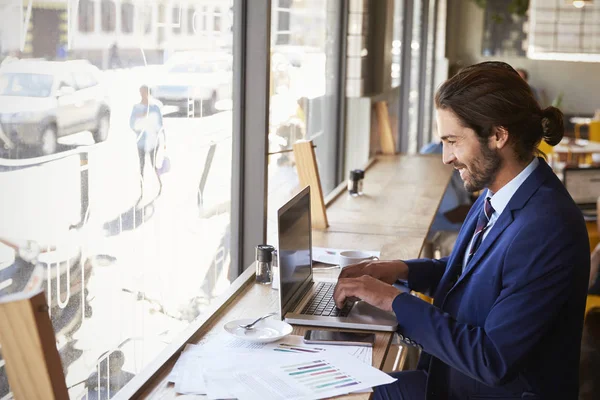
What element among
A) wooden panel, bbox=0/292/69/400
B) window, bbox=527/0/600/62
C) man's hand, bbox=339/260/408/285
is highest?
window, bbox=527/0/600/62

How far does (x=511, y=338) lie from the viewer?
175 centimetres

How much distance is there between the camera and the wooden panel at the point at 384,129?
5520mm

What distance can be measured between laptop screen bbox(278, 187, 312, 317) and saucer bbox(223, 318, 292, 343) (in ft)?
0.27

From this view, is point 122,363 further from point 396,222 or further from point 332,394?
point 396,222

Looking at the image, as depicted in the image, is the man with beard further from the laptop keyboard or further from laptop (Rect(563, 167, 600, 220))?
laptop (Rect(563, 167, 600, 220))

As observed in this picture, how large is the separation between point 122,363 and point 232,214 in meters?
0.95

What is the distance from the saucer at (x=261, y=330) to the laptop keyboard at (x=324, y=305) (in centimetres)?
16

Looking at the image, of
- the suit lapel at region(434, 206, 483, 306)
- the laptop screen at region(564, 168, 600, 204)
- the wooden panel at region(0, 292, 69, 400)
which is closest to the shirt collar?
the suit lapel at region(434, 206, 483, 306)

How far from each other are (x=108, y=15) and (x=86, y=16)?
0.11 metres

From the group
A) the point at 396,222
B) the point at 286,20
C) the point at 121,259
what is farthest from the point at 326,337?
the point at 286,20

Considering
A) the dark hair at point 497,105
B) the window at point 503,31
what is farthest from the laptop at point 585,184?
the window at point 503,31

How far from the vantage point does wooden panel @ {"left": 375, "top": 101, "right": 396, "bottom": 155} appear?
18.1ft

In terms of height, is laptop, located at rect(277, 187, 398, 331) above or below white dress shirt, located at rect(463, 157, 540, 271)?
below

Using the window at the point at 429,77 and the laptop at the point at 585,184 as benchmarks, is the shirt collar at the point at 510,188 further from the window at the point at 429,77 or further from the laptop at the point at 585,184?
the window at the point at 429,77
